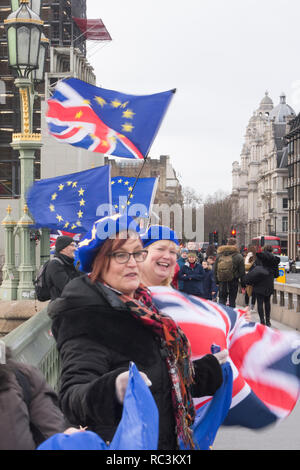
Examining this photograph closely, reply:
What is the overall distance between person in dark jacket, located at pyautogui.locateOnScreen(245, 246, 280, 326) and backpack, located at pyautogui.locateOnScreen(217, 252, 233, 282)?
56cm

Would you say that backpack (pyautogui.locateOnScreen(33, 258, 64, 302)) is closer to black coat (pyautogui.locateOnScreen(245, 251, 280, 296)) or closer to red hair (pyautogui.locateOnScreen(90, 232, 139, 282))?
red hair (pyautogui.locateOnScreen(90, 232, 139, 282))

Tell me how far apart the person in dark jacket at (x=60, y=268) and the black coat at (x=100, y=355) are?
4.24 m

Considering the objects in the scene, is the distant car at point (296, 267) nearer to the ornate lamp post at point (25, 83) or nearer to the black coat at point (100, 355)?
the ornate lamp post at point (25, 83)

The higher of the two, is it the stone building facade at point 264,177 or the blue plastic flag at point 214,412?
the stone building facade at point 264,177

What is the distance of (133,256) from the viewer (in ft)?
9.79

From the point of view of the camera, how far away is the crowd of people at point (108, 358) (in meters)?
2.19

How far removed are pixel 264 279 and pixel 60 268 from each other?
22.7 ft

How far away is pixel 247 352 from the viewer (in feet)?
11.9

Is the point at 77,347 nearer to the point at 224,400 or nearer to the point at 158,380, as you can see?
the point at 158,380

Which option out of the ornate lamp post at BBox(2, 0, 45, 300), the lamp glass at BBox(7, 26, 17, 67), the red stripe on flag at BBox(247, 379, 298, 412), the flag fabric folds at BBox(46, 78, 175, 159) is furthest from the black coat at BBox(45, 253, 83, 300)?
the lamp glass at BBox(7, 26, 17, 67)

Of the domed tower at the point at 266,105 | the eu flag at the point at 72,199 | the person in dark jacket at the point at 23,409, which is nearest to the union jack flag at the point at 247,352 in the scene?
the person in dark jacket at the point at 23,409

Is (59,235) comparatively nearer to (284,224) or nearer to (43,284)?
(43,284)

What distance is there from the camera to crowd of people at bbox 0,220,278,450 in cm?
219

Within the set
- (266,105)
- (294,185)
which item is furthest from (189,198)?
(266,105)
